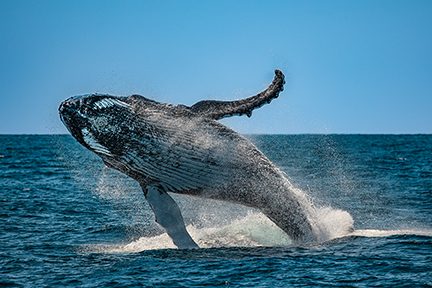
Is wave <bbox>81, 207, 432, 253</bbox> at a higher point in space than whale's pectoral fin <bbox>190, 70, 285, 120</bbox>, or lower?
lower

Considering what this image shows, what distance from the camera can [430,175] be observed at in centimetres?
3161

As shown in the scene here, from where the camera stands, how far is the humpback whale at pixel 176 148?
38.7 ft

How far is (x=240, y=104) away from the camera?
12.0m

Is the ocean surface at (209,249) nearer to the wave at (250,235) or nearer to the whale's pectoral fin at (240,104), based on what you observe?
the wave at (250,235)

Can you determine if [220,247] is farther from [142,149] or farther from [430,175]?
[430,175]

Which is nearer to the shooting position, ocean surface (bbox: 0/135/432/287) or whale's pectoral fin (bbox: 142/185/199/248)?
ocean surface (bbox: 0/135/432/287)

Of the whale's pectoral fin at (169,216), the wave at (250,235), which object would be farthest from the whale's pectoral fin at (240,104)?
the wave at (250,235)

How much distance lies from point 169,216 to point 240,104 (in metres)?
1.97

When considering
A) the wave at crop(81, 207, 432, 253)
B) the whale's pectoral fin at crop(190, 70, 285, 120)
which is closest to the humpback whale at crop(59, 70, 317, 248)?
the whale's pectoral fin at crop(190, 70, 285, 120)

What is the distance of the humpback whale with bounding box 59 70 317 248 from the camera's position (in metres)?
11.8

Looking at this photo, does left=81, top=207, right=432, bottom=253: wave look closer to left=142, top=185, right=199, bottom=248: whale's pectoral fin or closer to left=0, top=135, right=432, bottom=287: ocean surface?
left=0, top=135, right=432, bottom=287: ocean surface

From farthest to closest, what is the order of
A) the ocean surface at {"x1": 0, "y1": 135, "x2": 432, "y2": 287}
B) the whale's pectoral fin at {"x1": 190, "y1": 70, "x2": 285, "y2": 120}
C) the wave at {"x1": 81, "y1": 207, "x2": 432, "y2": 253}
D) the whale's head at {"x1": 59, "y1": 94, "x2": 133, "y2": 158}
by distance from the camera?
the wave at {"x1": 81, "y1": 207, "x2": 432, "y2": 253}
the whale's pectoral fin at {"x1": 190, "y1": 70, "x2": 285, "y2": 120}
the whale's head at {"x1": 59, "y1": 94, "x2": 133, "y2": 158}
the ocean surface at {"x1": 0, "y1": 135, "x2": 432, "y2": 287}

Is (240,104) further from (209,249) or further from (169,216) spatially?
(209,249)

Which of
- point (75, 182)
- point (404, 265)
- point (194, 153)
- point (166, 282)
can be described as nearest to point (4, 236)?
point (194, 153)
